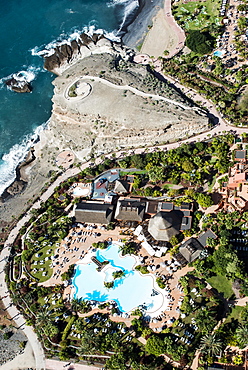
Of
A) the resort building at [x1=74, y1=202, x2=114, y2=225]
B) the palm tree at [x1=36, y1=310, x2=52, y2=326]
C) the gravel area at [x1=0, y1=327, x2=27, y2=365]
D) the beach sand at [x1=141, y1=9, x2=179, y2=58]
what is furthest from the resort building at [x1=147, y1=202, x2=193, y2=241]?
the beach sand at [x1=141, y1=9, x2=179, y2=58]

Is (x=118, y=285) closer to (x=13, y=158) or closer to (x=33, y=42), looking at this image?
(x=13, y=158)

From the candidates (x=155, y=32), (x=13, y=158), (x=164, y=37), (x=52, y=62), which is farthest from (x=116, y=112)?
(x=155, y=32)

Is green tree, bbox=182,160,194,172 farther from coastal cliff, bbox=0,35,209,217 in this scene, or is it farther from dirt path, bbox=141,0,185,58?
dirt path, bbox=141,0,185,58

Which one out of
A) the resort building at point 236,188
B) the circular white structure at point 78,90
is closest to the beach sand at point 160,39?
the circular white structure at point 78,90

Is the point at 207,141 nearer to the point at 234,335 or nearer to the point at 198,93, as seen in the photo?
the point at 198,93

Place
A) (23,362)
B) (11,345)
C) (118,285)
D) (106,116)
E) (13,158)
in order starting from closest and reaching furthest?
(23,362) → (11,345) → (118,285) → (106,116) → (13,158)

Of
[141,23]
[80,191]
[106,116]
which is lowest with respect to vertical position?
[80,191]
